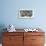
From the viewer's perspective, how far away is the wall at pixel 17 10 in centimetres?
377

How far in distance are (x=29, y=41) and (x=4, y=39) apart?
0.65 m

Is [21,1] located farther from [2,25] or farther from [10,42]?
[10,42]

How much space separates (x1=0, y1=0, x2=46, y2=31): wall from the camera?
3.77 m

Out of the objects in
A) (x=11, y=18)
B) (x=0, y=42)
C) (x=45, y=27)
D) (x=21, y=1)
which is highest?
(x=21, y=1)

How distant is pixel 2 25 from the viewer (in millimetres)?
3812

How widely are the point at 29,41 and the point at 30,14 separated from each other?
0.85 m

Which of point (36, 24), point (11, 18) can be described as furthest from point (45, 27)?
point (11, 18)

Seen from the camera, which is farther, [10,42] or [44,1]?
[44,1]

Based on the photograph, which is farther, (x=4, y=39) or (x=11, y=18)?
(x=11, y=18)

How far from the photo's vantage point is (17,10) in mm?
3781

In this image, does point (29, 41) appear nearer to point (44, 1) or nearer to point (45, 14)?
point (45, 14)

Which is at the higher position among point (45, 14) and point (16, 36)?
point (45, 14)

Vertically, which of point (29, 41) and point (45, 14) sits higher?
point (45, 14)

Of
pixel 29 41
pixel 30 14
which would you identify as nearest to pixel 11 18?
pixel 30 14
